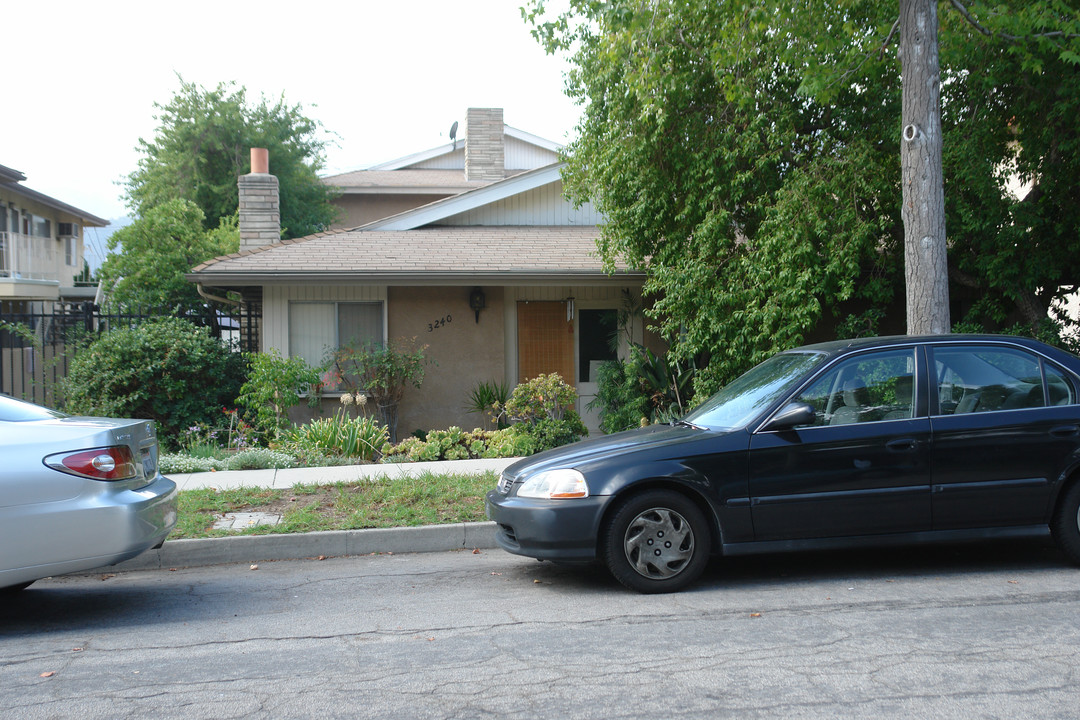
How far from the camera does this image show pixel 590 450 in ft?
18.9

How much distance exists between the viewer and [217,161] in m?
26.0

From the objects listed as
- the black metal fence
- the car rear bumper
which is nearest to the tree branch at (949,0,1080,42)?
the car rear bumper

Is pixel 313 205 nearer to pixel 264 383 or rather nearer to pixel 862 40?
pixel 264 383

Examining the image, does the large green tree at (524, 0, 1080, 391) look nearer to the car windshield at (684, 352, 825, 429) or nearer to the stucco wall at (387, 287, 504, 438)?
the stucco wall at (387, 287, 504, 438)

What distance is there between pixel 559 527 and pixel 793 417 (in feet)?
5.40

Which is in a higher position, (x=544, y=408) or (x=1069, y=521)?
(x=544, y=408)

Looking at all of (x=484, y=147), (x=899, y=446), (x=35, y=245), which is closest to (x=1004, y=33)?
(x=899, y=446)

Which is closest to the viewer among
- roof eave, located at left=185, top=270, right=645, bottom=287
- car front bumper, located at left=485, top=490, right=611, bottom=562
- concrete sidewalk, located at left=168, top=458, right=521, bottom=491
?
car front bumper, located at left=485, top=490, right=611, bottom=562

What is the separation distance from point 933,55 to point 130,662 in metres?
8.08

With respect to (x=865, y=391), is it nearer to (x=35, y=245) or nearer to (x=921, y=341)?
(x=921, y=341)

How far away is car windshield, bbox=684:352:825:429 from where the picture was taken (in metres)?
5.85

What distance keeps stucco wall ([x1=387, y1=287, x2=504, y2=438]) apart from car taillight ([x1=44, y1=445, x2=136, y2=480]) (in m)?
8.02

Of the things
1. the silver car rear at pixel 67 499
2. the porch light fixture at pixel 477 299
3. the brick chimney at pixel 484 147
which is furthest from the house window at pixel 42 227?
the silver car rear at pixel 67 499

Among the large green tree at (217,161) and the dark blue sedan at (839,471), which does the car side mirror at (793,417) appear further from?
the large green tree at (217,161)
